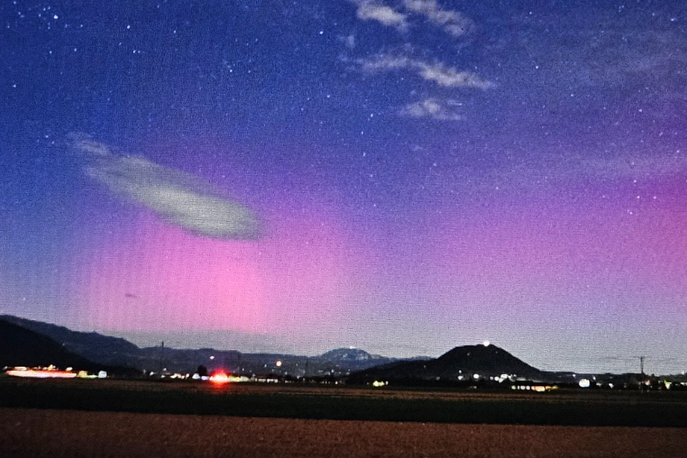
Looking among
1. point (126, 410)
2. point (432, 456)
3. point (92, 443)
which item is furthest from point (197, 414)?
point (432, 456)

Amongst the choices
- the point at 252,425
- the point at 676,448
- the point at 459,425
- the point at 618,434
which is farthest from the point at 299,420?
the point at 676,448

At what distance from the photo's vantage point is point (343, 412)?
45.7 meters

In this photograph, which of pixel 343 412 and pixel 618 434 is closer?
pixel 618 434

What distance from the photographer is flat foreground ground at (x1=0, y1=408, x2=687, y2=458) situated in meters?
23.6


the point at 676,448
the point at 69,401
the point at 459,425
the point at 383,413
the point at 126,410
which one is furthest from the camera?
the point at 69,401

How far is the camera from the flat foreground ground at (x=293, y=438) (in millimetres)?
23609

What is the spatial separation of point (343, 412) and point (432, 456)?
72.1 ft

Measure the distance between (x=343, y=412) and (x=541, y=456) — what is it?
2214 centimetres

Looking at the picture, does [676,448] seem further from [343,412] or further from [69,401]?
[69,401]

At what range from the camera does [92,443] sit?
24359 mm

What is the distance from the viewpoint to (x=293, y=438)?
28.5 m

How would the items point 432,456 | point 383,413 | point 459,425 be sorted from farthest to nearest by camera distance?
1. point 383,413
2. point 459,425
3. point 432,456

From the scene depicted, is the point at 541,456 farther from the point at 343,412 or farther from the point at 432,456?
Answer: the point at 343,412

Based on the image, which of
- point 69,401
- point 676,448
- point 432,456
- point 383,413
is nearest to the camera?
point 432,456
